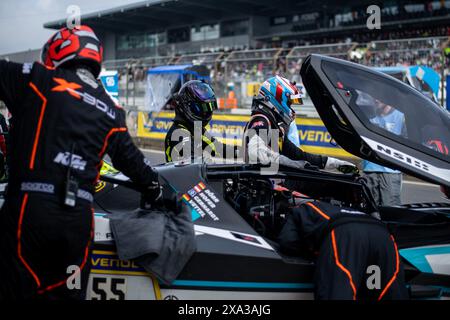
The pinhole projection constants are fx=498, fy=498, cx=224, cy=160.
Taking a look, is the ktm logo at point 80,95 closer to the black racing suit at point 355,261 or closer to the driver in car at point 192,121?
the black racing suit at point 355,261

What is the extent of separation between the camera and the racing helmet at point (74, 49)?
2.43 meters

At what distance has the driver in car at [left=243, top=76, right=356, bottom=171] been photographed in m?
4.28

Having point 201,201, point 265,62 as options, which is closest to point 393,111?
point 201,201

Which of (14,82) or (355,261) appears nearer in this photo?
(14,82)

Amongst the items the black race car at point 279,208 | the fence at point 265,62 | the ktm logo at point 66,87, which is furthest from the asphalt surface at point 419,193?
the ktm logo at point 66,87

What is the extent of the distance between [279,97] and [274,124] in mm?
264

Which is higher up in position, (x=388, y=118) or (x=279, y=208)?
(x=388, y=118)

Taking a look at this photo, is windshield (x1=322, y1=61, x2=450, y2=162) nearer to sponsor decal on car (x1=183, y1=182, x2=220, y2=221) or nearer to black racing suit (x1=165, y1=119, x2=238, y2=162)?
sponsor decal on car (x1=183, y1=182, x2=220, y2=221)

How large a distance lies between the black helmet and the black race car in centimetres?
155

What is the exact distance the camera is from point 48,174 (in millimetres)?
2270

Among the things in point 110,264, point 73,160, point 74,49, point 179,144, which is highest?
point 74,49

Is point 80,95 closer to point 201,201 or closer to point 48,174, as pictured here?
point 48,174

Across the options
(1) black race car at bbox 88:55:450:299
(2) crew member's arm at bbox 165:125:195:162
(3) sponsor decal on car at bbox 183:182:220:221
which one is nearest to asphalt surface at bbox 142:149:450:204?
(2) crew member's arm at bbox 165:125:195:162
